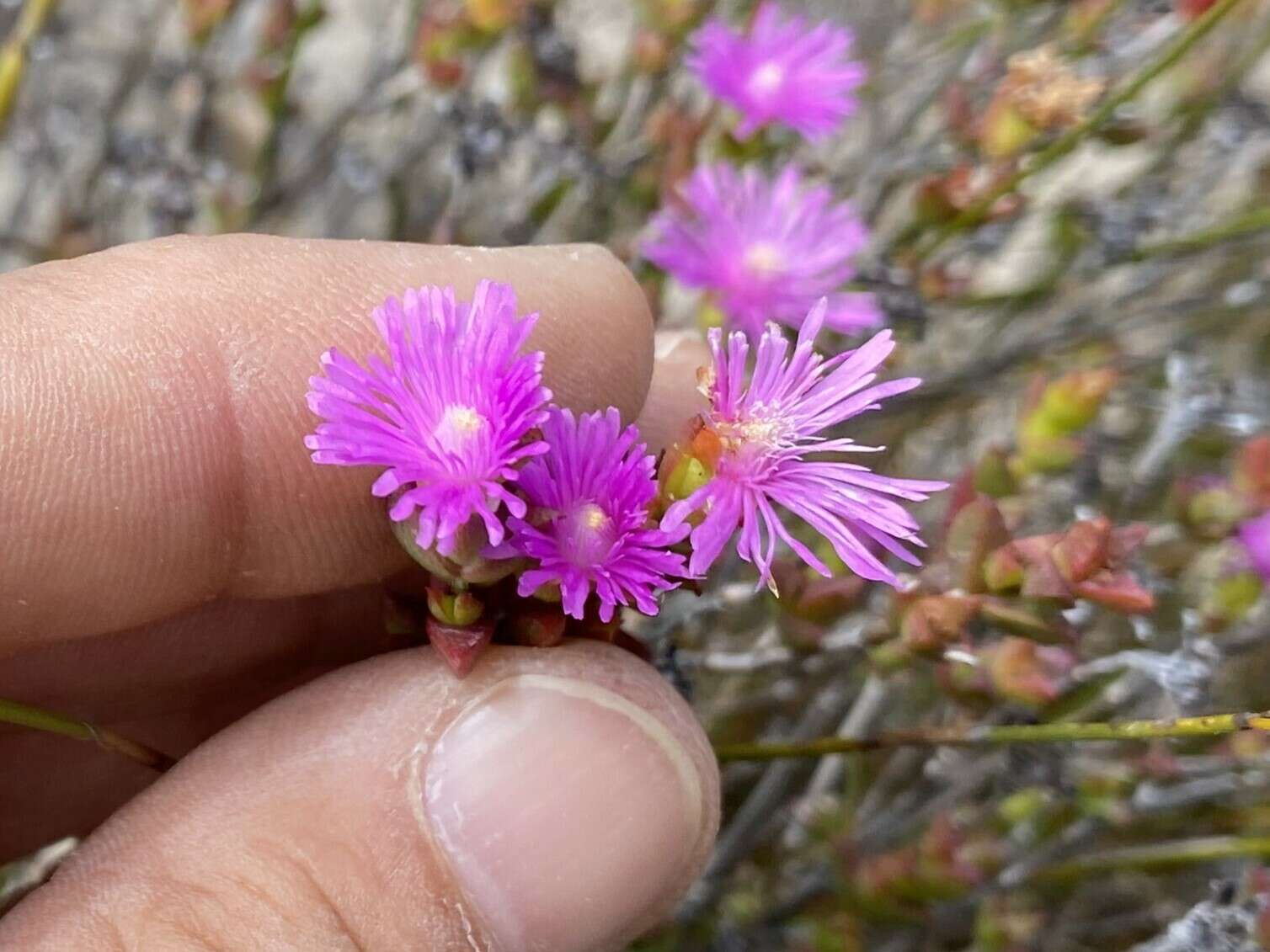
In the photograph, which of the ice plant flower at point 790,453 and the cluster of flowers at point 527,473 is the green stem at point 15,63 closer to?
the cluster of flowers at point 527,473

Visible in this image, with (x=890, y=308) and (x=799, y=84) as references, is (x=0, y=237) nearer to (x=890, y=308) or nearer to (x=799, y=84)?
(x=799, y=84)

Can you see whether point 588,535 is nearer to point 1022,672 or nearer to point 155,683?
point 1022,672

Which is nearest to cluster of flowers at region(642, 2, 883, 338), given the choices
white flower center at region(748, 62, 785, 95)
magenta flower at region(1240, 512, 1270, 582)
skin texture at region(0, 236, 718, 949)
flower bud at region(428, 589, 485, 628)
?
white flower center at region(748, 62, 785, 95)

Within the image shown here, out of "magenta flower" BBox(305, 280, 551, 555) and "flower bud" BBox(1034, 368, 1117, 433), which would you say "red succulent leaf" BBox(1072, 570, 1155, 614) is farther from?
"magenta flower" BBox(305, 280, 551, 555)

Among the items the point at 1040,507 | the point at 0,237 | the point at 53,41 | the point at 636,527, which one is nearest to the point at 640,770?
the point at 636,527

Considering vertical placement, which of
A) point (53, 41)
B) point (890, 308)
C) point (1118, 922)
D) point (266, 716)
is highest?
point (53, 41)

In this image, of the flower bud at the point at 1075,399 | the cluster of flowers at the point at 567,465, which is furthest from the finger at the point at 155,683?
the flower bud at the point at 1075,399
